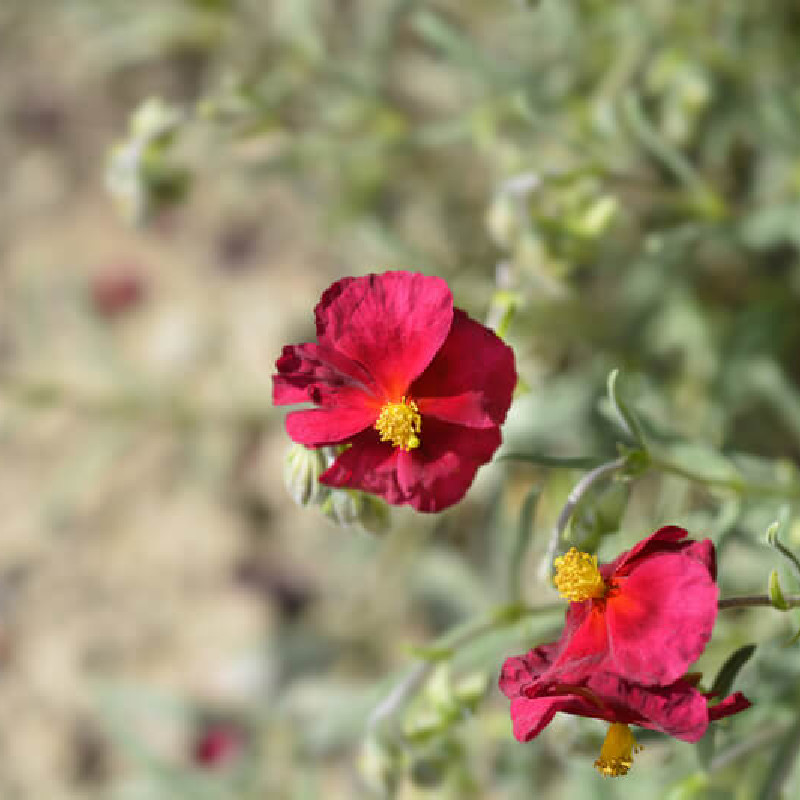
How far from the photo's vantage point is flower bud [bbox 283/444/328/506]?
5.66 ft

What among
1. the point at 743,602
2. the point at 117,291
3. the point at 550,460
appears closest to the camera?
the point at 743,602

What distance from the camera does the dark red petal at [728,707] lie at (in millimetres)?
1409

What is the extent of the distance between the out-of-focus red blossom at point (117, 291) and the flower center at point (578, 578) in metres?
3.55

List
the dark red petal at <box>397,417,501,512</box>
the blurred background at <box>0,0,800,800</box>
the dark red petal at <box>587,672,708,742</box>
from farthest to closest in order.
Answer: the blurred background at <box>0,0,800,800</box> → the dark red petal at <box>397,417,501,512</box> → the dark red petal at <box>587,672,708,742</box>

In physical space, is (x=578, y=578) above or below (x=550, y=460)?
below

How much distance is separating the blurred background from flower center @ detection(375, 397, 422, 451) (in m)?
0.23

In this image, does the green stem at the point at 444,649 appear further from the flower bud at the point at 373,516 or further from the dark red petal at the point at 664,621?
the dark red petal at the point at 664,621

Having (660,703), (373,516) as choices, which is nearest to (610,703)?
(660,703)

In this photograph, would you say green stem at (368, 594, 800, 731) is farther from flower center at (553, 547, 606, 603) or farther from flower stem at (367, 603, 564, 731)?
flower center at (553, 547, 606, 603)

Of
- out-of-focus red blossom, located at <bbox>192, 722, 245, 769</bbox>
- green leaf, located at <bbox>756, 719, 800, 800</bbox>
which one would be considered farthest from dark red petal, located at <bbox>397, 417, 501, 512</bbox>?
out-of-focus red blossom, located at <bbox>192, 722, 245, 769</bbox>

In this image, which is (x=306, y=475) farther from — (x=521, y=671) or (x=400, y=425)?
(x=521, y=671)

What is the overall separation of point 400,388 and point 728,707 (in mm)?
685

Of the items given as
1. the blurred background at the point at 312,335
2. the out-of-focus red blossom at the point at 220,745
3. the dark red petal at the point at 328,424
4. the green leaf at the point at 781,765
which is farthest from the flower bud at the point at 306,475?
the out-of-focus red blossom at the point at 220,745

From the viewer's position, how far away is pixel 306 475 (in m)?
1.73
